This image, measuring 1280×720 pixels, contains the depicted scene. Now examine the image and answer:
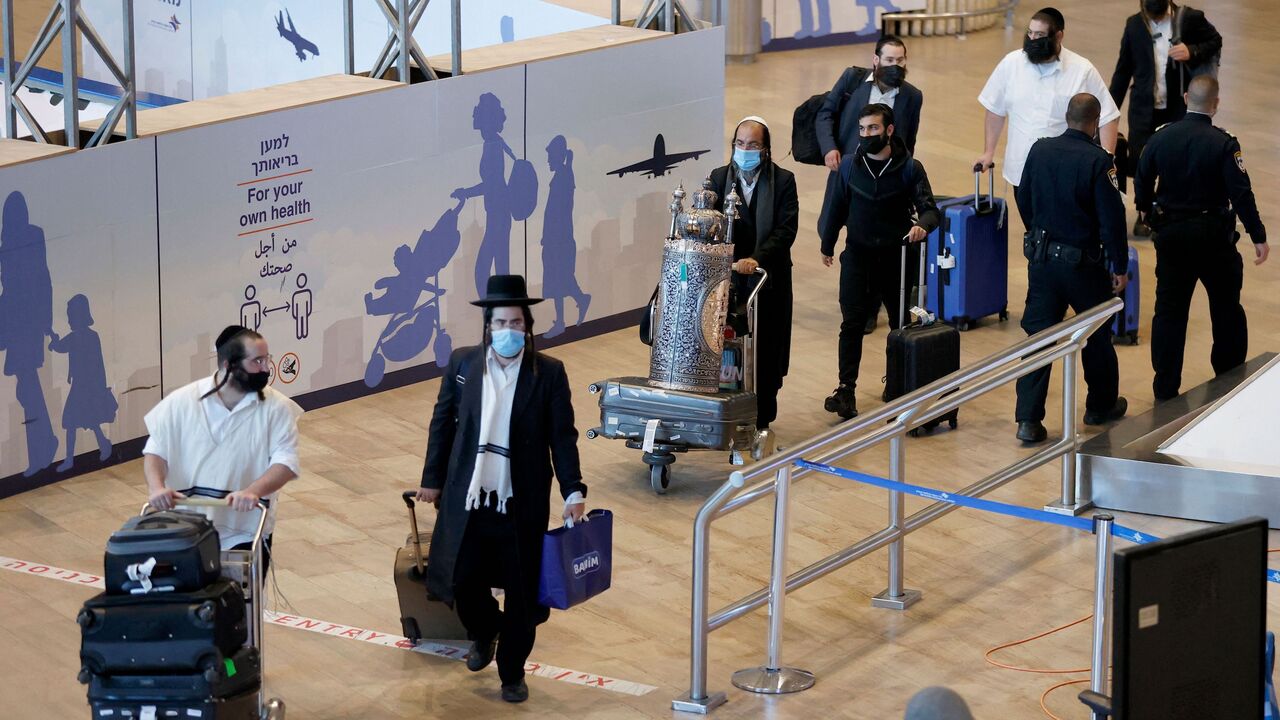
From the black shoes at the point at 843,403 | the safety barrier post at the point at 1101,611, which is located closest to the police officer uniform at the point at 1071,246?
the black shoes at the point at 843,403

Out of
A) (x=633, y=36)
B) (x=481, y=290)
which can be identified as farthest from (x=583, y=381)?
(x=633, y=36)

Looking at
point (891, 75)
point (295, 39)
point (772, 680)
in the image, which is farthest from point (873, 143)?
point (295, 39)

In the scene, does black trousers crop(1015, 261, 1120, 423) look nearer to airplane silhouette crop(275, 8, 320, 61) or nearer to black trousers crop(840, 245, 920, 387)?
black trousers crop(840, 245, 920, 387)

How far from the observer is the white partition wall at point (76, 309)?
345 inches

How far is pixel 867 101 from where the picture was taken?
36.7 ft

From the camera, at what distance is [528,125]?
430 inches

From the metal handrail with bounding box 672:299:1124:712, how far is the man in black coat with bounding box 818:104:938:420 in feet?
4.36

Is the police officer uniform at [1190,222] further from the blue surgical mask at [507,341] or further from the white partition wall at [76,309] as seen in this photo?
the white partition wall at [76,309]

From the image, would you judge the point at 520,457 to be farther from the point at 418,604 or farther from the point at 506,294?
the point at 418,604

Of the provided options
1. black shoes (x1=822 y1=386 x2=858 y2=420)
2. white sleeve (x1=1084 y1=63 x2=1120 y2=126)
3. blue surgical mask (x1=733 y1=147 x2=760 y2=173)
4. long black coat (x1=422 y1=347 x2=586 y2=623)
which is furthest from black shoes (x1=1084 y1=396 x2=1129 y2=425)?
long black coat (x1=422 y1=347 x2=586 y2=623)

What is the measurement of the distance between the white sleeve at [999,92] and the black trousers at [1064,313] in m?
1.97

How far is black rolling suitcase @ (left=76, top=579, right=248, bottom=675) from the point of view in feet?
19.0

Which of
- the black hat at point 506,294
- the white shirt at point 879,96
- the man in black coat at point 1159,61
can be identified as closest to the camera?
the black hat at point 506,294

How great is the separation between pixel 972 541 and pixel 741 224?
1.94m
